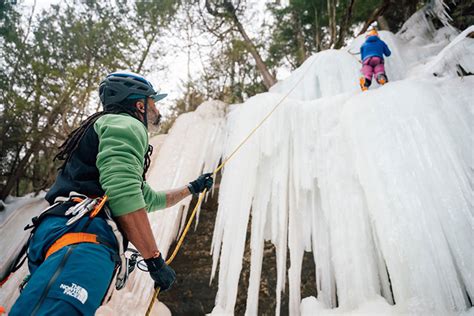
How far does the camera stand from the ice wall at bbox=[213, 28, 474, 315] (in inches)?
71.5

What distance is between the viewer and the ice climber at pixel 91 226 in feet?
2.58

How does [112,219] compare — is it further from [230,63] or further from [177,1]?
[177,1]

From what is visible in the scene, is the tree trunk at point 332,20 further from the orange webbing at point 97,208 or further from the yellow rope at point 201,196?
the orange webbing at point 97,208

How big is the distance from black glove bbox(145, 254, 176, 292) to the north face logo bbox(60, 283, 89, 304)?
10.5 inches

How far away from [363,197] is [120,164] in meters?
2.10

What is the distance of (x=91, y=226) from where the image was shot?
96cm

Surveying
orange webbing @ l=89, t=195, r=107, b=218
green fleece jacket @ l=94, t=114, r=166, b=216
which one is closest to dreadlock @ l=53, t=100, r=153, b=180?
green fleece jacket @ l=94, t=114, r=166, b=216

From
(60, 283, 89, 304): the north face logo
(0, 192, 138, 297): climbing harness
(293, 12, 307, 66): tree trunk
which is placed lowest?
(60, 283, 89, 304): the north face logo

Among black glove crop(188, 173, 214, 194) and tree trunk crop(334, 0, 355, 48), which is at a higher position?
tree trunk crop(334, 0, 355, 48)

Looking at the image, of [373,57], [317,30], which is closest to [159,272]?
[373,57]

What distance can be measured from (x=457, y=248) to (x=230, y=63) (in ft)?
26.8

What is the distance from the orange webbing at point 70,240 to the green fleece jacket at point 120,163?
12cm

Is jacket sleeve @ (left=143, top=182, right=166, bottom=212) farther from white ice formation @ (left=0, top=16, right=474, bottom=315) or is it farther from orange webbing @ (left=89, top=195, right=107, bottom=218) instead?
white ice formation @ (left=0, top=16, right=474, bottom=315)

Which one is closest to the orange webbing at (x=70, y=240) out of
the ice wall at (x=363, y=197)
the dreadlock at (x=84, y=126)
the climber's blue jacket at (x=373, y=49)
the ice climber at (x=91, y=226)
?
the ice climber at (x=91, y=226)
